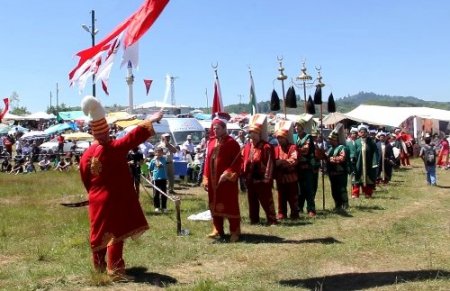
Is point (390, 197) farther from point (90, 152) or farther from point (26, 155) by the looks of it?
point (26, 155)

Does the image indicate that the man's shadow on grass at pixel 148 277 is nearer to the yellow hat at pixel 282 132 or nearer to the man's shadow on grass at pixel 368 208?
the yellow hat at pixel 282 132

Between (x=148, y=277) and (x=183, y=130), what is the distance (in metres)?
18.0

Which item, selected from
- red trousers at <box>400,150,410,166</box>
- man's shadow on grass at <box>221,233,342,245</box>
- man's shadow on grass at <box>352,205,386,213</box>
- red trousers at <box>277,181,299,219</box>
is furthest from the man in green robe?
red trousers at <box>400,150,410,166</box>

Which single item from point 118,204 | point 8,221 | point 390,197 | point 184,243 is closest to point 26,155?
point 8,221

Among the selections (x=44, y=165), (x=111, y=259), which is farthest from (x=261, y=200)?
(x=44, y=165)

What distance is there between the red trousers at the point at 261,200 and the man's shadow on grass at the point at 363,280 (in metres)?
3.12

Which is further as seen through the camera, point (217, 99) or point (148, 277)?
point (217, 99)

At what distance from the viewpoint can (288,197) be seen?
10188 millimetres

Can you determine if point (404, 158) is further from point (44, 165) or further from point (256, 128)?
point (256, 128)

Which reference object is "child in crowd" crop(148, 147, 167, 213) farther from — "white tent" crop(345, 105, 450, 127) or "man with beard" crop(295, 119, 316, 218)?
"white tent" crop(345, 105, 450, 127)

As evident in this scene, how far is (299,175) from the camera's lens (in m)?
10.7

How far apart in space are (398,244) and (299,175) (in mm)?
3178

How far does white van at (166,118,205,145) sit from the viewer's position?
2389 centimetres

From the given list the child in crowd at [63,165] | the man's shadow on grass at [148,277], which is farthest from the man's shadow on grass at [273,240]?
the child in crowd at [63,165]
